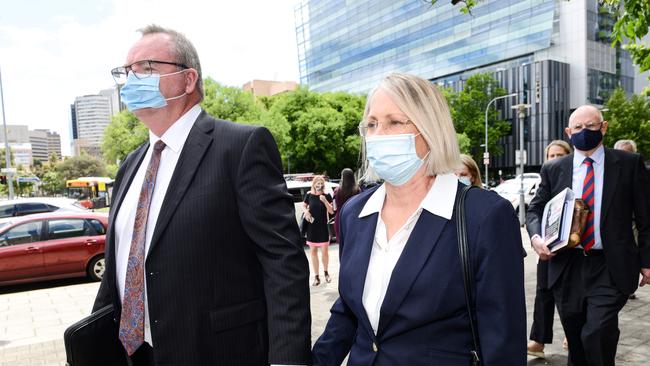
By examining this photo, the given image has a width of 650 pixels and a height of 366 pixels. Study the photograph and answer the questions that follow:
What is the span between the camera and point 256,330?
2014 mm

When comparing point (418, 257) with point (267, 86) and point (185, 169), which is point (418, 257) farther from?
point (267, 86)

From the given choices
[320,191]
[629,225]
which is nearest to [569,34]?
[320,191]

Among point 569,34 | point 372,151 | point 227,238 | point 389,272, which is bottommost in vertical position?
point 389,272

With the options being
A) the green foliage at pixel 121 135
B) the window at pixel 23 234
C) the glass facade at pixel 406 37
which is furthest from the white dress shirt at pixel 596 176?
the glass facade at pixel 406 37

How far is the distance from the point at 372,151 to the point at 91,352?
58.0 inches

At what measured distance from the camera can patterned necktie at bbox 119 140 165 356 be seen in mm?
1989

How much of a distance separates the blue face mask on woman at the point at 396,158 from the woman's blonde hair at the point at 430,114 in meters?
0.06

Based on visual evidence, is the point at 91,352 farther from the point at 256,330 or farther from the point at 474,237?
the point at 474,237

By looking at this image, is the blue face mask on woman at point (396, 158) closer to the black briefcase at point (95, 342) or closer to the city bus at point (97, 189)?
the black briefcase at point (95, 342)

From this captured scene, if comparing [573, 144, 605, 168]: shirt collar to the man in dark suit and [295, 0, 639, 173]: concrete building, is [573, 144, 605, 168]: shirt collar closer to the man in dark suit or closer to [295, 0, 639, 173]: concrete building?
the man in dark suit

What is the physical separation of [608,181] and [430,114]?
2462 millimetres

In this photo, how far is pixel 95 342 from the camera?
2031 mm

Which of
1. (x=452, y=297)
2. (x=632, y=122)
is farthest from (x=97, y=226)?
(x=632, y=122)

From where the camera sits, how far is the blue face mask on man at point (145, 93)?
2182mm
